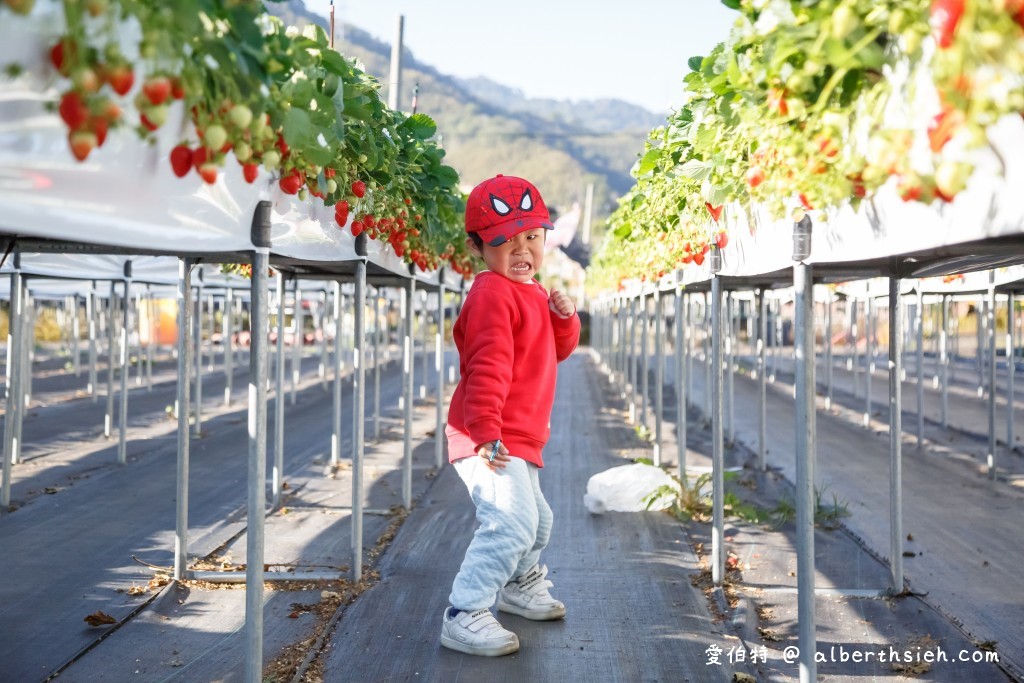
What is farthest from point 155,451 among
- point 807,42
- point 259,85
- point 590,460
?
point 807,42

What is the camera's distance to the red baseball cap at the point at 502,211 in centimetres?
370

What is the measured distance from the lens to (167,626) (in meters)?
4.16

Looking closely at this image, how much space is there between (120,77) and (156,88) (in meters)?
0.10

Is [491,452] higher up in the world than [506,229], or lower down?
lower down

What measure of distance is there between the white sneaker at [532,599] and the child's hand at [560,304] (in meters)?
1.13

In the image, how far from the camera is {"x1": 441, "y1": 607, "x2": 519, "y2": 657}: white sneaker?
3.66 m

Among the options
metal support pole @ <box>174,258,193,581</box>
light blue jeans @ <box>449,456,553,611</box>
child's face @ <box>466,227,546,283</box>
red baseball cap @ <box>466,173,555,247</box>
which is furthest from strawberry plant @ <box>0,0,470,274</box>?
metal support pole @ <box>174,258,193,581</box>

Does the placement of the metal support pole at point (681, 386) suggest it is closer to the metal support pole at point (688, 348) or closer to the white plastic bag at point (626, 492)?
the metal support pole at point (688, 348)

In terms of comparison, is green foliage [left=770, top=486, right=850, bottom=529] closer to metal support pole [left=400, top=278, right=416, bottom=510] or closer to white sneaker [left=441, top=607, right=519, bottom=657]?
metal support pole [left=400, top=278, right=416, bottom=510]

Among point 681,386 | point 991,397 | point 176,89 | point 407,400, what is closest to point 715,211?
point 176,89

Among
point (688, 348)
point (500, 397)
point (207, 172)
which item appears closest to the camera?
point (207, 172)

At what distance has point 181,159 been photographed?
7.01ft

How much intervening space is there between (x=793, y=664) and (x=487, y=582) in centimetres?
124

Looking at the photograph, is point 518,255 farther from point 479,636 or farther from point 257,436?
point 479,636
